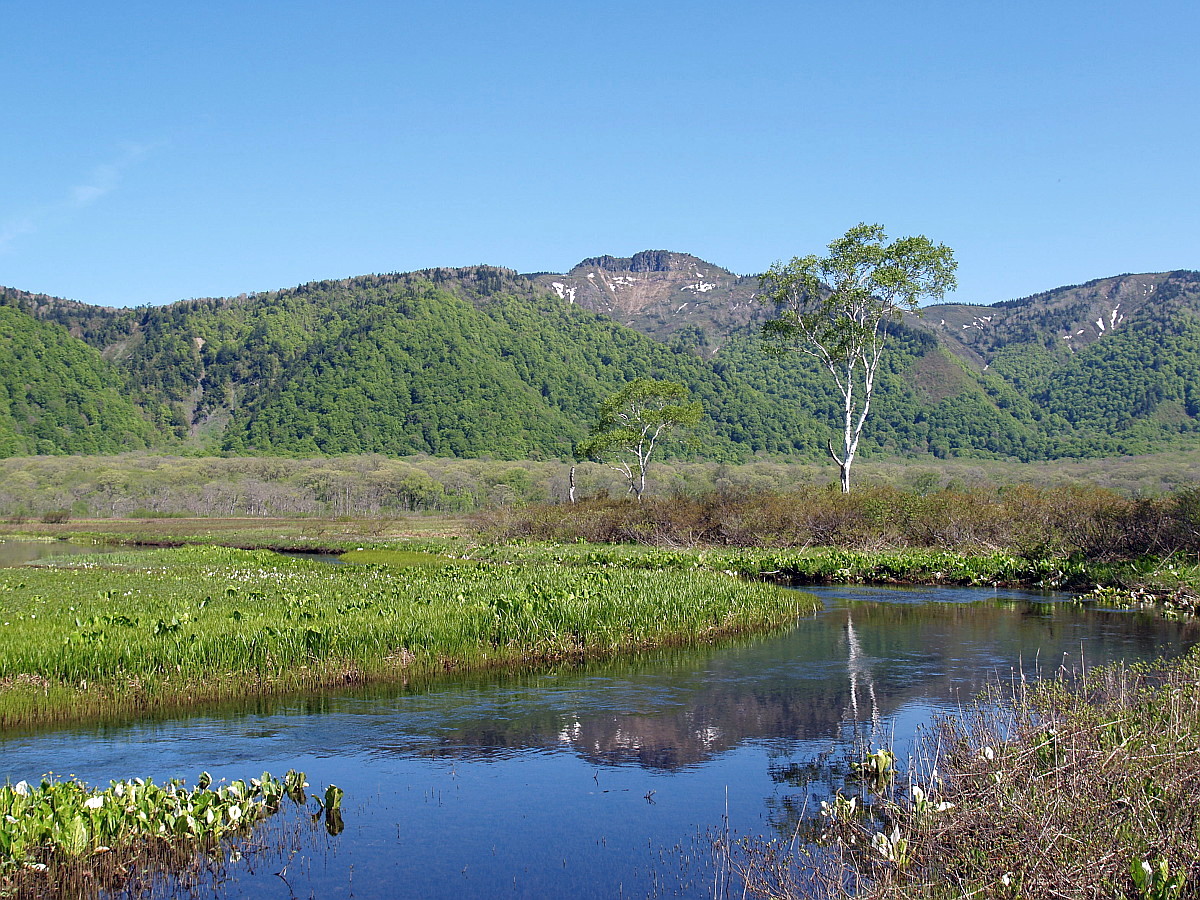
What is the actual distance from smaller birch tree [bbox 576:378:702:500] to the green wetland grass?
44.0 meters

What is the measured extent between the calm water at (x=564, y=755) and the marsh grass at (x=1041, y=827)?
1.41 m

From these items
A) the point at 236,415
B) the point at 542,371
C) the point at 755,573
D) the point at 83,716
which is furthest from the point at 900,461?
the point at 83,716

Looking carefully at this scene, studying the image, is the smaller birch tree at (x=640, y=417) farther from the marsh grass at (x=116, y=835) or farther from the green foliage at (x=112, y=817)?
the marsh grass at (x=116, y=835)

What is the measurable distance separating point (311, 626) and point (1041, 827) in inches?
549

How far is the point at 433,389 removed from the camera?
584ft

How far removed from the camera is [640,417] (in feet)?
248

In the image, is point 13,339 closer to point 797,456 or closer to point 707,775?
point 797,456

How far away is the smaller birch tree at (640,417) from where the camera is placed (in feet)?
244

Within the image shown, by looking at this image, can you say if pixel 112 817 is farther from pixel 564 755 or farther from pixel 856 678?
pixel 856 678

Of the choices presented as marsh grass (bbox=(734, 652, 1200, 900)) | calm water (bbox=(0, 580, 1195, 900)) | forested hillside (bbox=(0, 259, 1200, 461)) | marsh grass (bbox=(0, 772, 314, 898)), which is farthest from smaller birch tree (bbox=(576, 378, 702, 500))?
forested hillside (bbox=(0, 259, 1200, 461))

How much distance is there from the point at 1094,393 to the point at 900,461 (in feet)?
153

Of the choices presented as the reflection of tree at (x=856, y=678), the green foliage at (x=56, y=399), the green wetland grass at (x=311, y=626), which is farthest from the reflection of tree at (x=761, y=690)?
the green foliage at (x=56, y=399)

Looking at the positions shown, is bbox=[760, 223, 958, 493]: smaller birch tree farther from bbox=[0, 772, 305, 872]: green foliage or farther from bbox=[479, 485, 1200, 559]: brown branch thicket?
bbox=[0, 772, 305, 872]: green foliage

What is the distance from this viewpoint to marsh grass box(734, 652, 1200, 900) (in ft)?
22.6
